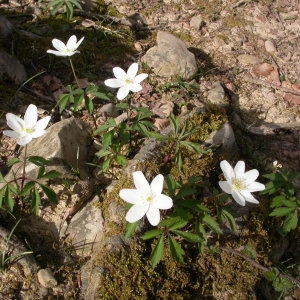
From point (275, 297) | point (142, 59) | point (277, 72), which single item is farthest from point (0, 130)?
point (277, 72)

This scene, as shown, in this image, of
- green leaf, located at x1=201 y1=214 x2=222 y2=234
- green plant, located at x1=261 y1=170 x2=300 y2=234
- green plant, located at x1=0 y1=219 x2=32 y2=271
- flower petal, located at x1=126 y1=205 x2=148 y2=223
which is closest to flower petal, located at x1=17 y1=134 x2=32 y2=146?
green plant, located at x1=0 y1=219 x2=32 y2=271

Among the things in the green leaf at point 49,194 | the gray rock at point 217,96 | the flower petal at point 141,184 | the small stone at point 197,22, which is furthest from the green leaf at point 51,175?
the small stone at point 197,22

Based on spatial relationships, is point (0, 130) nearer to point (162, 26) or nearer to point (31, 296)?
point (31, 296)

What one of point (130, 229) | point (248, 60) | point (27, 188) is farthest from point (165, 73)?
point (130, 229)

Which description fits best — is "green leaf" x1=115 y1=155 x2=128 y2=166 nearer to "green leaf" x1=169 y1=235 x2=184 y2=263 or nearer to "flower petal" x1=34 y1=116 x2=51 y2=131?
"flower petal" x1=34 y1=116 x2=51 y2=131

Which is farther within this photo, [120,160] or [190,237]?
[120,160]

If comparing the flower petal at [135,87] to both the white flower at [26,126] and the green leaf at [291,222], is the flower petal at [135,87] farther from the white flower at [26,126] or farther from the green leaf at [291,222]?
the green leaf at [291,222]

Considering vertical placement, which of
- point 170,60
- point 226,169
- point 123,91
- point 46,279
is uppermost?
point 123,91

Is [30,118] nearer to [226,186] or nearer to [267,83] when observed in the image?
[226,186]
